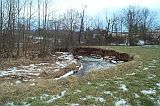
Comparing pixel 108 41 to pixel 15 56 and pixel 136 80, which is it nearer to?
pixel 15 56

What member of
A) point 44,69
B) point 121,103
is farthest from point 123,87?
point 44,69

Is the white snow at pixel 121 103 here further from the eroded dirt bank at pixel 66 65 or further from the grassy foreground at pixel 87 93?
the eroded dirt bank at pixel 66 65

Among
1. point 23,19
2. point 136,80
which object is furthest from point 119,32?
point 136,80

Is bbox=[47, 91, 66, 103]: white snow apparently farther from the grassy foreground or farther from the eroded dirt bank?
the eroded dirt bank

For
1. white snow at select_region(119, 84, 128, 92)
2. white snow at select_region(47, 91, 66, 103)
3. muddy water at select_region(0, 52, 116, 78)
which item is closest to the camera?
white snow at select_region(47, 91, 66, 103)

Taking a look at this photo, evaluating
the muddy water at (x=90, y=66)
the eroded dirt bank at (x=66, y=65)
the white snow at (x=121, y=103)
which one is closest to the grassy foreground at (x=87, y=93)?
the white snow at (x=121, y=103)

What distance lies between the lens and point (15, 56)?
32.6 metres

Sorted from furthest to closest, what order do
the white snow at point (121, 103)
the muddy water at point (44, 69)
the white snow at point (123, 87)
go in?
the muddy water at point (44, 69), the white snow at point (123, 87), the white snow at point (121, 103)

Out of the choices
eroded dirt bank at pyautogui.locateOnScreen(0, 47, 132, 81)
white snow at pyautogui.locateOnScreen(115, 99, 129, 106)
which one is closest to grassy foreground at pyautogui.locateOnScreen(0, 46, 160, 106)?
white snow at pyautogui.locateOnScreen(115, 99, 129, 106)

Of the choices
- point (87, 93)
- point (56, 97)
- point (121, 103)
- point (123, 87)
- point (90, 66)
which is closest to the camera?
point (121, 103)

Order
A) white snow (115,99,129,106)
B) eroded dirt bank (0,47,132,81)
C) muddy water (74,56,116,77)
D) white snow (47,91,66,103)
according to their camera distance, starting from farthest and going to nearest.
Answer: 1. muddy water (74,56,116,77)
2. eroded dirt bank (0,47,132,81)
3. white snow (47,91,66,103)
4. white snow (115,99,129,106)

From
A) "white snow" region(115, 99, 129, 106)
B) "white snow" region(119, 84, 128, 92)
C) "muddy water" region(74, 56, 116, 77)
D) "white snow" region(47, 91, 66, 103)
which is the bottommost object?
"muddy water" region(74, 56, 116, 77)

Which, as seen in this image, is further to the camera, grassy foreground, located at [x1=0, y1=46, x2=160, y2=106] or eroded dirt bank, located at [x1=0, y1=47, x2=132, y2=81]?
eroded dirt bank, located at [x1=0, y1=47, x2=132, y2=81]

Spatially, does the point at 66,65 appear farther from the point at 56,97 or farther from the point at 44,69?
the point at 56,97
